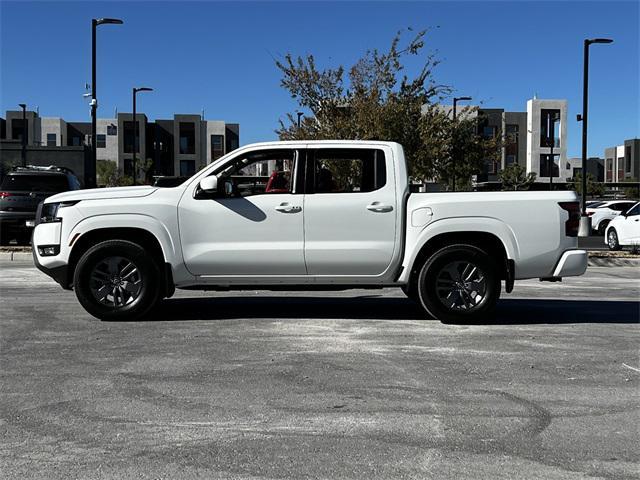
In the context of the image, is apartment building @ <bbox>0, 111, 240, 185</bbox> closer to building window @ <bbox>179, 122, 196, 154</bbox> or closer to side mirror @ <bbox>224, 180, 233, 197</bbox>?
building window @ <bbox>179, 122, 196, 154</bbox>

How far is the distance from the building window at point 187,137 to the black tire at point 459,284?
259 ft

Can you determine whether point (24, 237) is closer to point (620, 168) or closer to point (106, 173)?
point (106, 173)

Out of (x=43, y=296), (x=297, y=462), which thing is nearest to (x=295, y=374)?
(x=297, y=462)

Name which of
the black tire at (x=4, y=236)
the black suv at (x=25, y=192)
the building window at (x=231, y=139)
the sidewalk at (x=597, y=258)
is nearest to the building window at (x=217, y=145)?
the building window at (x=231, y=139)

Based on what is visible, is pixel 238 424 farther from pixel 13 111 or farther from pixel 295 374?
pixel 13 111

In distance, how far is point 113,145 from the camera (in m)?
78.9

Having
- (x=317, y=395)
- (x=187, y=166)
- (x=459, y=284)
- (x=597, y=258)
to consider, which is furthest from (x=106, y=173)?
(x=317, y=395)

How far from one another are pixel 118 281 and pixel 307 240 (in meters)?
2.09

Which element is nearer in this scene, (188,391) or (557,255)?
(188,391)

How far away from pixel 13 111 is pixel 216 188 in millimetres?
80940

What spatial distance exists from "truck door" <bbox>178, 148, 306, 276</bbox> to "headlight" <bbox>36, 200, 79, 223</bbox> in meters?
1.31

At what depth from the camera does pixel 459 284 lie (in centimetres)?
764

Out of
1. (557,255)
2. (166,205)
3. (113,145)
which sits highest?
(113,145)

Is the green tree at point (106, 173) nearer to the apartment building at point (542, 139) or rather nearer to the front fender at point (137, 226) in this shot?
the apartment building at point (542, 139)
